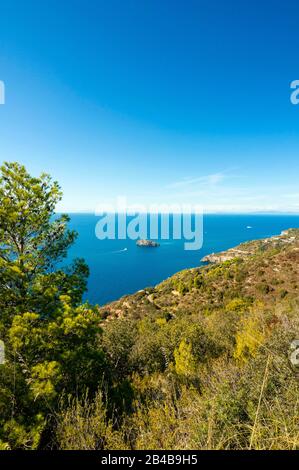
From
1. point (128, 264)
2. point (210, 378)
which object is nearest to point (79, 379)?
point (210, 378)

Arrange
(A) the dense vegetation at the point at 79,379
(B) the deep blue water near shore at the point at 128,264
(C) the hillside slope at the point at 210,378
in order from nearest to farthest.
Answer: (C) the hillside slope at the point at 210,378 → (A) the dense vegetation at the point at 79,379 → (B) the deep blue water near shore at the point at 128,264

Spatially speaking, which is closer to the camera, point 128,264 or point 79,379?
point 79,379

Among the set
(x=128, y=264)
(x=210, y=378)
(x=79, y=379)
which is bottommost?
(x=128, y=264)

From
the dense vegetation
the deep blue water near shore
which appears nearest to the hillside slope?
the dense vegetation

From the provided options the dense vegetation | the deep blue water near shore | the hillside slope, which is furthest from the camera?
the deep blue water near shore

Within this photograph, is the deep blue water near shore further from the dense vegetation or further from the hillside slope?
the dense vegetation

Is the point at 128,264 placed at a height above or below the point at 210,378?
below

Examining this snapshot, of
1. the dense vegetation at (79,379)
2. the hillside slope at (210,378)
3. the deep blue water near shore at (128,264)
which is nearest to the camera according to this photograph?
the hillside slope at (210,378)

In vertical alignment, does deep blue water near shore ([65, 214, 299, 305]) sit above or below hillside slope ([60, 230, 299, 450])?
below

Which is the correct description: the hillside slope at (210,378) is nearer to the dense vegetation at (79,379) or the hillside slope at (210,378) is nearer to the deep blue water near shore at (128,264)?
the dense vegetation at (79,379)

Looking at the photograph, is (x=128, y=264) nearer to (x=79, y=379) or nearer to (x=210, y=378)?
(x=79, y=379)

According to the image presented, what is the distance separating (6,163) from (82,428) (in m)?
9.05

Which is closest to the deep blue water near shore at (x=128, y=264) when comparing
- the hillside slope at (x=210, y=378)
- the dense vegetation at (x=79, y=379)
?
the hillside slope at (x=210, y=378)
